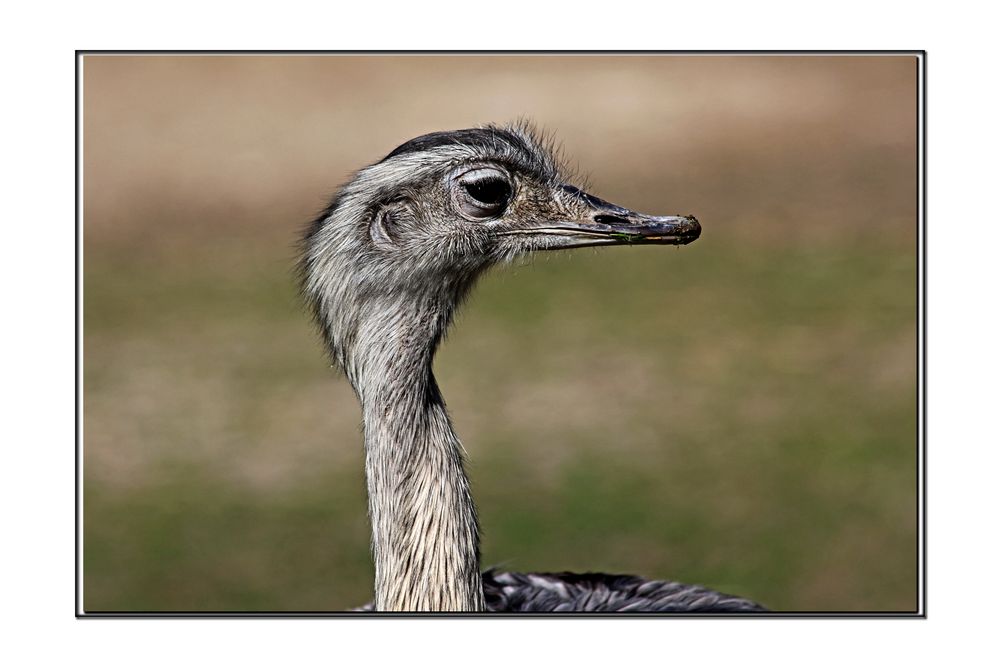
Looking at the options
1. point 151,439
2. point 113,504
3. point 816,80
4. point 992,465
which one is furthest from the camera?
point 151,439

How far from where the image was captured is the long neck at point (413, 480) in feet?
11.6

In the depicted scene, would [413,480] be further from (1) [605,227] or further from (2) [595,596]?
(2) [595,596]

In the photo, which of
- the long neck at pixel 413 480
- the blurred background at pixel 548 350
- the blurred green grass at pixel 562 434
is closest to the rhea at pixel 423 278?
the long neck at pixel 413 480

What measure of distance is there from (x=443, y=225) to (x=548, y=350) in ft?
12.1

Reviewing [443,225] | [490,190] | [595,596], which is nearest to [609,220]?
[490,190]

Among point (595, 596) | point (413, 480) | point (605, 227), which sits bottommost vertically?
point (595, 596)

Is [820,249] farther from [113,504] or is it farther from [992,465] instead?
[113,504]

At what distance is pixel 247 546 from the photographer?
228 inches

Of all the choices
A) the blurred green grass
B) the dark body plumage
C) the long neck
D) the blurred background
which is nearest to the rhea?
the long neck

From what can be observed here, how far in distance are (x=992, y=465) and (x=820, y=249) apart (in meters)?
2.02

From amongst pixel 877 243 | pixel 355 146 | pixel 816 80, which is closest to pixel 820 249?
pixel 877 243

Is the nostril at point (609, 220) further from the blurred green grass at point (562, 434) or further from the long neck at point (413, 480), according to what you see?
the blurred green grass at point (562, 434)

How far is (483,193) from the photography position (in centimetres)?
376

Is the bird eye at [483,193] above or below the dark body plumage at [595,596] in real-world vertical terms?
above
